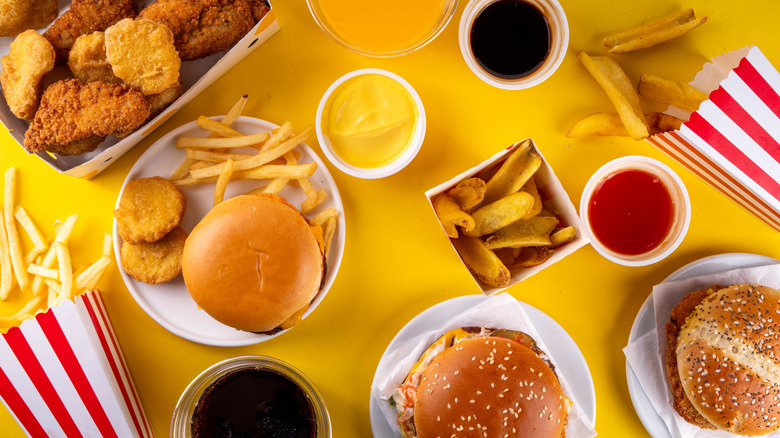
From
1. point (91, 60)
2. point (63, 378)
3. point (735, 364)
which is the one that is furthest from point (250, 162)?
point (735, 364)

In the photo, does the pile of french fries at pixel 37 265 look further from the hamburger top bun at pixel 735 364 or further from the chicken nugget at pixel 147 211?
the hamburger top bun at pixel 735 364

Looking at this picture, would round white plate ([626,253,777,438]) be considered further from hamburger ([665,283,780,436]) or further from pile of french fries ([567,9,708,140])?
pile of french fries ([567,9,708,140])

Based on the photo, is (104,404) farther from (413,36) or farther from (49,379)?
(413,36)

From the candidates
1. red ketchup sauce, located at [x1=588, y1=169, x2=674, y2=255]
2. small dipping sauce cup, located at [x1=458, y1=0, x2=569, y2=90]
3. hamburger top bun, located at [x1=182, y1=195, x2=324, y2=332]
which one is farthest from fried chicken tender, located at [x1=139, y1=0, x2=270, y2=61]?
red ketchup sauce, located at [x1=588, y1=169, x2=674, y2=255]

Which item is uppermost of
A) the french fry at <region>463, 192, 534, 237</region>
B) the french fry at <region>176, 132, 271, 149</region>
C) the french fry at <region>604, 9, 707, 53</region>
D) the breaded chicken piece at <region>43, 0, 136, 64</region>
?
the breaded chicken piece at <region>43, 0, 136, 64</region>

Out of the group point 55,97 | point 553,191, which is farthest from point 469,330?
point 55,97

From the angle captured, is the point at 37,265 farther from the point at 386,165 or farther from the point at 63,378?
the point at 386,165
